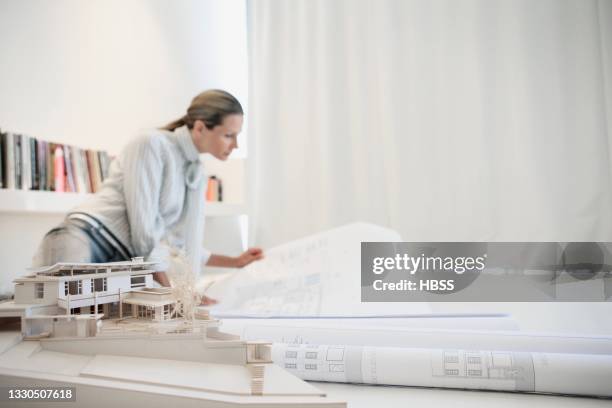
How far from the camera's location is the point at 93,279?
369 millimetres

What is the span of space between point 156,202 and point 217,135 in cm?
32

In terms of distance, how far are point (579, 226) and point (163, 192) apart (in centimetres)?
202

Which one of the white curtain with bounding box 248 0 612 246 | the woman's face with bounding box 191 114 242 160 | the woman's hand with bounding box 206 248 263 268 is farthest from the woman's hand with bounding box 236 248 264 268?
the white curtain with bounding box 248 0 612 246

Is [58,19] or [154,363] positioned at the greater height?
[58,19]

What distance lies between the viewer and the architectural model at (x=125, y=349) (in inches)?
11.6

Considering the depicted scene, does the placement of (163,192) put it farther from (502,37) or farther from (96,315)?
(502,37)

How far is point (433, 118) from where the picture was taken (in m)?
2.46

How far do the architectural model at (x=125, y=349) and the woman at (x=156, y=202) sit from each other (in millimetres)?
227

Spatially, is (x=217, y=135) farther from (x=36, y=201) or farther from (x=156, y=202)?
(x=36, y=201)

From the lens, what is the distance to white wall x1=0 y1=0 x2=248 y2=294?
167cm

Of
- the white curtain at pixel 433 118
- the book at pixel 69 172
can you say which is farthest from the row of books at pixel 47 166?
the white curtain at pixel 433 118

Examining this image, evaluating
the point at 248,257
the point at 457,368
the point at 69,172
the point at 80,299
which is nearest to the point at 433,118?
the point at 248,257

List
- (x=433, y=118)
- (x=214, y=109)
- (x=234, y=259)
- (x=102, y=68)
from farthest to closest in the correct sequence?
1. (x=433, y=118)
2. (x=102, y=68)
3. (x=234, y=259)
4. (x=214, y=109)

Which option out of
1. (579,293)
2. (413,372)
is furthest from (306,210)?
(413,372)
